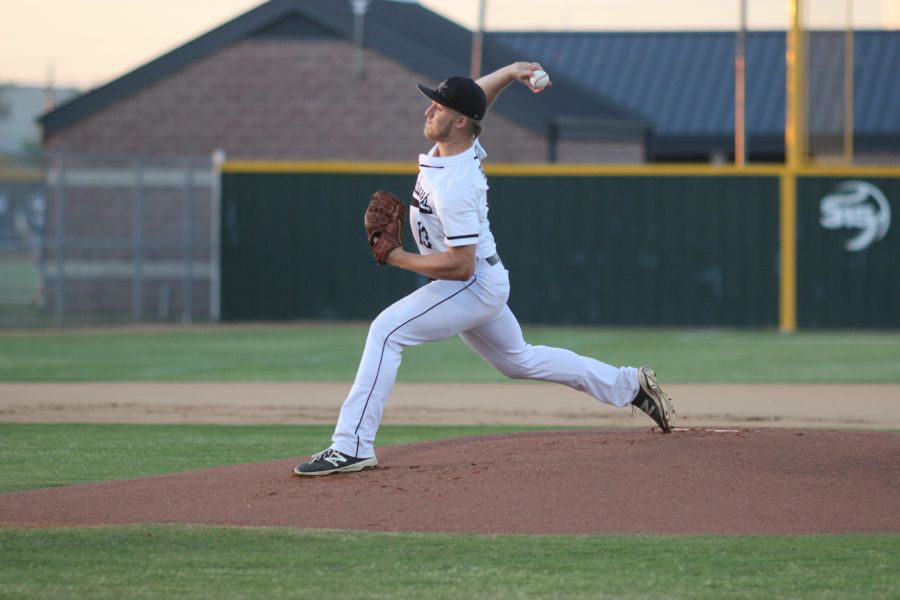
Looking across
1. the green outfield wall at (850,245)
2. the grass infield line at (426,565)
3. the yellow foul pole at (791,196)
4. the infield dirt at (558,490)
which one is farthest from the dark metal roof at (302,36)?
the grass infield line at (426,565)

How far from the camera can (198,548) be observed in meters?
5.72

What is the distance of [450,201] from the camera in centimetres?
680

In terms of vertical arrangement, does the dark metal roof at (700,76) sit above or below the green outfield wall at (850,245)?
above

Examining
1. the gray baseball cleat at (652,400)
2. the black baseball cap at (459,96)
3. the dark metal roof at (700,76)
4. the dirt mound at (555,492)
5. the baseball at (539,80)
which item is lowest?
the dirt mound at (555,492)

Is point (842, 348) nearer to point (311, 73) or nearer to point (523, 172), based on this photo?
point (523, 172)

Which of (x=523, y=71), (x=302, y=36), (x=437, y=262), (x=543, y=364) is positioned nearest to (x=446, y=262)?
(x=437, y=262)

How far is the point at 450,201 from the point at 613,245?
578 inches

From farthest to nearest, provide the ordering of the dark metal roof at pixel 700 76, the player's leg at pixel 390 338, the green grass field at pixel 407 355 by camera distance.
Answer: the dark metal roof at pixel 700 76, the green grass field at pixel 407 355, the player's leg at pixel 390 338

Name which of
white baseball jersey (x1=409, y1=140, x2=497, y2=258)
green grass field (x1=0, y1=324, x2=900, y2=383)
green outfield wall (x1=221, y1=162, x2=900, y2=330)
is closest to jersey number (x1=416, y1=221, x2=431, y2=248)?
white baseball jersey (x1=409, y1=140, x2=497, y2=258)

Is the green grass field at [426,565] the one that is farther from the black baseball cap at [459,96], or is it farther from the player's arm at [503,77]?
the player's arm at [503,77]

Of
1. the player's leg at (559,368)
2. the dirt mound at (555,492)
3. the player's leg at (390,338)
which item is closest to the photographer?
the dirt mound at (555,492)

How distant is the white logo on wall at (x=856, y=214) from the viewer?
67.8 ft

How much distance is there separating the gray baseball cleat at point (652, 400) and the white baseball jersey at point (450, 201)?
120 cm

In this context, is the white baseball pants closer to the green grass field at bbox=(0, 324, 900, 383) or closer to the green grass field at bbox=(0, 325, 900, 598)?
the green grass field at bbox=(0, 325, 900, 598)
